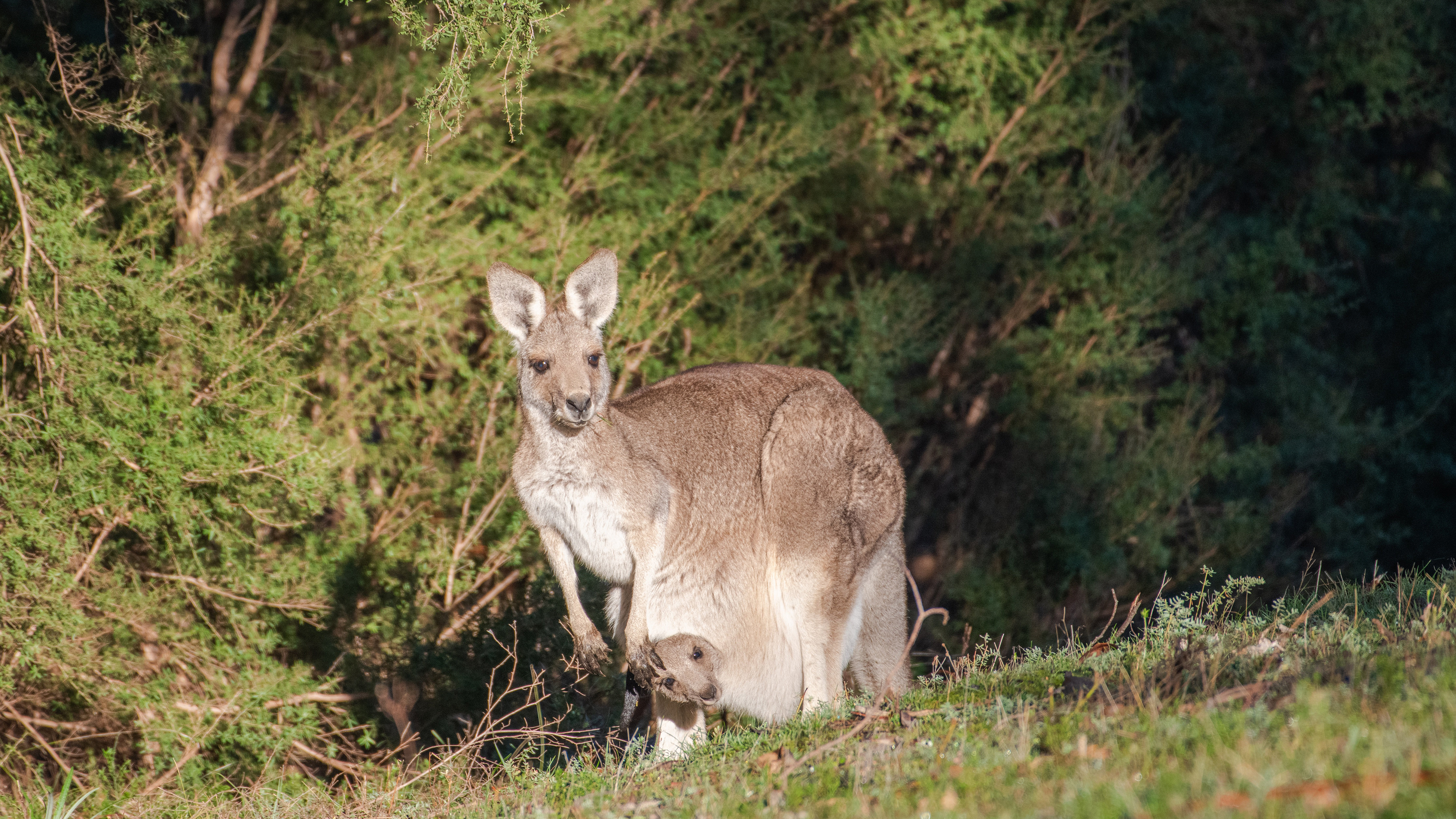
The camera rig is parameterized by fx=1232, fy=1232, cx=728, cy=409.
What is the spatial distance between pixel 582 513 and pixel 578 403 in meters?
0.52

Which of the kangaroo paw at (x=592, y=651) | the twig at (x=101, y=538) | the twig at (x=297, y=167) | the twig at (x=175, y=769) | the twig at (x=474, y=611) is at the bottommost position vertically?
the twig at (x=175, y=769)

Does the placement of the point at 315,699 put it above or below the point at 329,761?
above

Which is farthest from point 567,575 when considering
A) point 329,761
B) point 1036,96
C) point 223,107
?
point 1036,96

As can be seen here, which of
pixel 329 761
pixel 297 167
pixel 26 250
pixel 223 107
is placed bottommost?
pixel 329 761

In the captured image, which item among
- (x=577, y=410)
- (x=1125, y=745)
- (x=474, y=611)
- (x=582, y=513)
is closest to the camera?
(x=1125, y=745)

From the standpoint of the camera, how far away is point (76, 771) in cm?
821

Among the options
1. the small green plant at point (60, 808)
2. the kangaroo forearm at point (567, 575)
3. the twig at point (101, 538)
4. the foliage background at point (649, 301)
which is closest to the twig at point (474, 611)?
the foliage background at point (649, 301)

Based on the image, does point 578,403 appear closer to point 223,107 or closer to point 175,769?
point 175,769

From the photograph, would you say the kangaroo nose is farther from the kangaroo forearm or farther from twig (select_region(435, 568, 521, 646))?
twig (select_region(435, 568, 521, 646))

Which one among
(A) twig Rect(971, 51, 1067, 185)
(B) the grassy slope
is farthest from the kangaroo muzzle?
(A) twig Rect(971, 51, 1067, 185)

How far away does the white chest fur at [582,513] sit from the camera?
5.64 m

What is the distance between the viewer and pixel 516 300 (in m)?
6.01

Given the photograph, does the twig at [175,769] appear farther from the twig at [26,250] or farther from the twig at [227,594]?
the twig at [26,250]

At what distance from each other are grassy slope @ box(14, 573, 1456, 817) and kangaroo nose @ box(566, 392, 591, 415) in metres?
1.55
